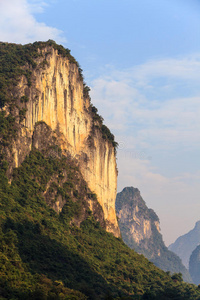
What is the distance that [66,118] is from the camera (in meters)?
99.9

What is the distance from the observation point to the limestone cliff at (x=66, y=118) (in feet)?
298

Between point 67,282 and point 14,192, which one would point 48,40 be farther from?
point 67,282

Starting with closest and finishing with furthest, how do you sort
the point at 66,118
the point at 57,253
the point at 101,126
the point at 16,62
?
the point at 57,253 < the point at 16,62 < the point at 66,118 < the point at 101,126

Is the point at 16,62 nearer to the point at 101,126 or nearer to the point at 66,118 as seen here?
the point at 66,118

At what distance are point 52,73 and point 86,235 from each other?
1129 inches

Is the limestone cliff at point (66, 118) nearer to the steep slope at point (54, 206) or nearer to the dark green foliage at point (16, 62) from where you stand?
the steep slope at point (54, 206)

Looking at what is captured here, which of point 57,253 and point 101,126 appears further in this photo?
point 101,126

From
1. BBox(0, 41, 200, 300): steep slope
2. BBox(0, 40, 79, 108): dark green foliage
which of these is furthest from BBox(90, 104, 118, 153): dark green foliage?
BBox(0, 40, 79, 108): dark green foliage

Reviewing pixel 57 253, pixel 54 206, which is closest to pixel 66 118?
pixel 54 206

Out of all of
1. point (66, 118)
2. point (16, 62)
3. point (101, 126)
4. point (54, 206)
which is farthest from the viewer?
point (101, 126)

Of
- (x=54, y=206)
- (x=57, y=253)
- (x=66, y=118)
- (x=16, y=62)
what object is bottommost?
(x=57, y=253)

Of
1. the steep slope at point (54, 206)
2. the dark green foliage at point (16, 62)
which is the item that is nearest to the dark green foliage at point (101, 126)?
the steep slope at point (54, 206)

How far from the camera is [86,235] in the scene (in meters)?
93.7

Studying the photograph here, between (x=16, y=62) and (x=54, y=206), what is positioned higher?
(x=16, y=62)
